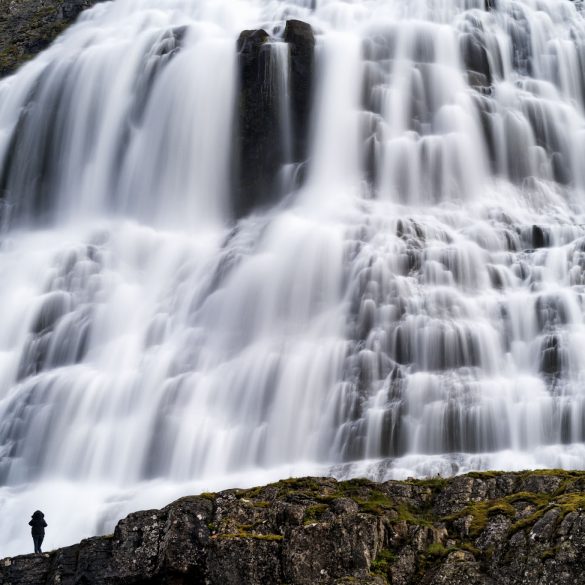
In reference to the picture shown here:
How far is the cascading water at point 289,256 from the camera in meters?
27.0

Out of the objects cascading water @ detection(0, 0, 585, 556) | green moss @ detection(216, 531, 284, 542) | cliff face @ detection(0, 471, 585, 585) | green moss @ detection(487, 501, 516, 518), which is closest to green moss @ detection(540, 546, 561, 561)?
cliff face @ detection(0, 471, 585, 585)

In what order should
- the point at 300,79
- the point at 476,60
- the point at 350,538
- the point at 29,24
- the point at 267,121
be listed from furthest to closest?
the point at 29,24 → the point at 476,60 → the point at 300,79 → the point at 267,121 → the point at 350,538

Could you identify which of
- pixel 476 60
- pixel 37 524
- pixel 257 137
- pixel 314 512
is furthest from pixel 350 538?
pixel 476 60

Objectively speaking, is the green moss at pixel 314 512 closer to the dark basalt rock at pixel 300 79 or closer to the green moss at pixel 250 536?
the green moss at pixel 250 536

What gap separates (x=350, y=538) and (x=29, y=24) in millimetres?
59777

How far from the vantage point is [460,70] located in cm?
4366

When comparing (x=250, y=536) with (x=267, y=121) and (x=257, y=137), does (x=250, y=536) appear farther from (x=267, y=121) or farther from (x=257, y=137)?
(x=267, y=121)

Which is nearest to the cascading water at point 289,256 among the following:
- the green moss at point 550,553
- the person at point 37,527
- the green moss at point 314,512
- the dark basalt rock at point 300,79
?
the dark basalt rock at point 300,79

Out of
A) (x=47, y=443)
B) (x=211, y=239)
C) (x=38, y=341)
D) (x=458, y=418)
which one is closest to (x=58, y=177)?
(x=211, y=239)

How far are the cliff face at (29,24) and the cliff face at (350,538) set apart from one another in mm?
45007

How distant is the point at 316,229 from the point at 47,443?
13.9 meters

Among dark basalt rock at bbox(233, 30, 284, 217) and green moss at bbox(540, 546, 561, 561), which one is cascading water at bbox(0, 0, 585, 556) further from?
green moss at bbox(540, 546, 561, 561)

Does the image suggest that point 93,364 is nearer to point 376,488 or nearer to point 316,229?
point 316,229

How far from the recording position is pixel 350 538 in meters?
14.8
